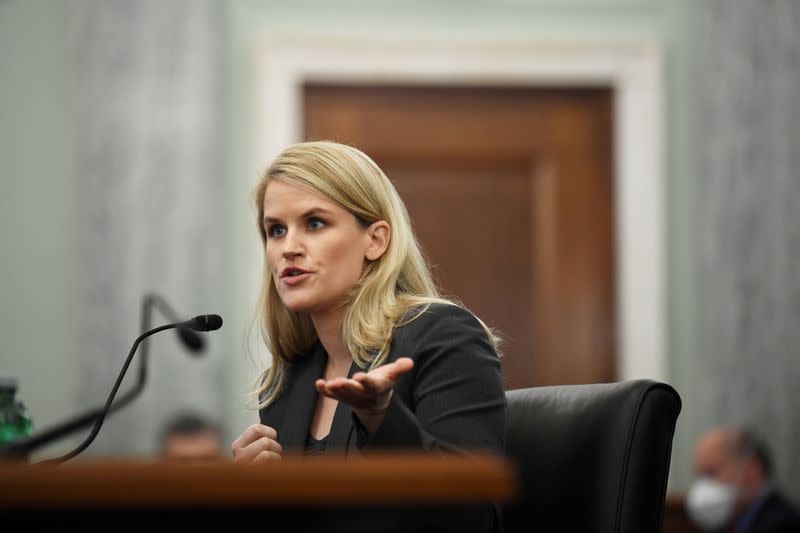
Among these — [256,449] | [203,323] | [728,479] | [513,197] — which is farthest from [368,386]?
[513,197]

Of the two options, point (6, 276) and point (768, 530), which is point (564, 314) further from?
point (6, 276)

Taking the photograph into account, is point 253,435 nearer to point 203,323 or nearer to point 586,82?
point 203,323

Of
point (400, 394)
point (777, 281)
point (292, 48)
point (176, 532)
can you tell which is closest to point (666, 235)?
point (777, 281)

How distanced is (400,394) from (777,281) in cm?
328

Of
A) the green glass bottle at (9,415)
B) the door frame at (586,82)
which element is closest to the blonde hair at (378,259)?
the green glass bottle at (9,415)

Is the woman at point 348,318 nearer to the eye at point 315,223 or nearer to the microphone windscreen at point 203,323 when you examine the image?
the eye at point 315,223

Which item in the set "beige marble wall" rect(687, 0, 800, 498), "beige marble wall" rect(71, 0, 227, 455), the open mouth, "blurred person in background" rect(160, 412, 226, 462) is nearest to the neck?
the open mouth

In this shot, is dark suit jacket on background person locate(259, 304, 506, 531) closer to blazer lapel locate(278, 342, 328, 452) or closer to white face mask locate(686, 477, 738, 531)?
blazer lapel locate(278, 342, 328, 452)

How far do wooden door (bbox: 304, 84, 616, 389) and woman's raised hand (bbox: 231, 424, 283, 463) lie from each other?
10.2 feet

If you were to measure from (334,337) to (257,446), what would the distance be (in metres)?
0.41

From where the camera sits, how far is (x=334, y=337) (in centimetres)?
202

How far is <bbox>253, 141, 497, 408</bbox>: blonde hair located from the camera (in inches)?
74.6

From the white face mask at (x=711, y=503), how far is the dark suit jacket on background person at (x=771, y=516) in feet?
0.43

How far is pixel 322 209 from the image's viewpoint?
1922 millimetres
